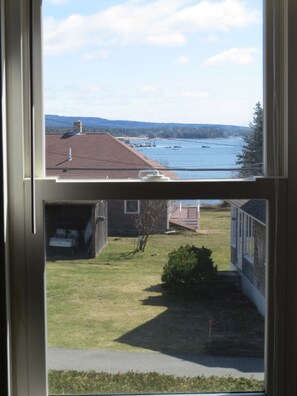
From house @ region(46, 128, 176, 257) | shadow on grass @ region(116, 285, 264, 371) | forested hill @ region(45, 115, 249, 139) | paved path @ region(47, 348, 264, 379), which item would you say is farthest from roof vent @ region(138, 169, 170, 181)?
paved path @ region(47, 348, 264, 379)

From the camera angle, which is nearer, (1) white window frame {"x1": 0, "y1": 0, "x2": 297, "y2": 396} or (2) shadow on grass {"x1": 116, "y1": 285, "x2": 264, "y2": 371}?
(1) white window frame {"x1": 0, "y1": 0, "x2": 297, "y2": 396}

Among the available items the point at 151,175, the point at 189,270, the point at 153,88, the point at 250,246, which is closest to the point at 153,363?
the point at 189,270

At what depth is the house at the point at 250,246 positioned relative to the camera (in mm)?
2035

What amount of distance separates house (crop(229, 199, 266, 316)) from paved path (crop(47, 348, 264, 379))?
0.61 feet

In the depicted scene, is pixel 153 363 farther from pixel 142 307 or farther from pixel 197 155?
pixel 197 155

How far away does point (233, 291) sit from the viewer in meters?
2.06

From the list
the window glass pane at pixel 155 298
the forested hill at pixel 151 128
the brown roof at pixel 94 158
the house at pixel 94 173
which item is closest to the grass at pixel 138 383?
the window glass pane at pixel 155 298

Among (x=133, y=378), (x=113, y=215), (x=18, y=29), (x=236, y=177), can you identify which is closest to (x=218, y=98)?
(x=236, y=177)

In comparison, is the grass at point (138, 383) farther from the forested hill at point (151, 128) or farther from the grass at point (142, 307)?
the forested hill at point (151, 128)

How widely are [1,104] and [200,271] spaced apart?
77cm

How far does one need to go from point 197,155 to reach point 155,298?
458 millimetres

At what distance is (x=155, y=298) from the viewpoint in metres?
2.05

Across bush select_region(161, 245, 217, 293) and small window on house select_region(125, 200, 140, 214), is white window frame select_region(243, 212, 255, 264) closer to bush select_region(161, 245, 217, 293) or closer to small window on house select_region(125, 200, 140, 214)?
bush select_region(161, 245, 217, 293)

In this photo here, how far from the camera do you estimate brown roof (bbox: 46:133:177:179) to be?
6.61 ft
